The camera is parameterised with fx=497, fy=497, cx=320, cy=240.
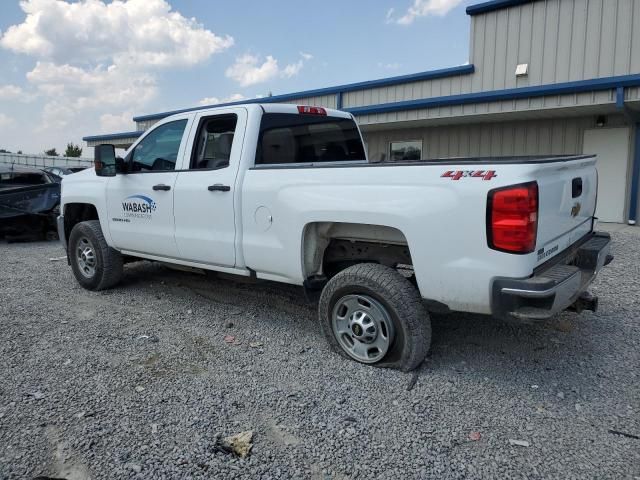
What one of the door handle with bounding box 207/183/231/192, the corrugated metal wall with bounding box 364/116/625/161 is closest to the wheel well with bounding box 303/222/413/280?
the door handle with bounding box 207/183/231/192

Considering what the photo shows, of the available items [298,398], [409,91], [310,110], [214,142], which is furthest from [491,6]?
[298,398]

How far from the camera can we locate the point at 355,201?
3.50m

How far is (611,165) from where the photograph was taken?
37.2 feet

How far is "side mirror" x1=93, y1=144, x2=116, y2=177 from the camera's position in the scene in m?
5.18

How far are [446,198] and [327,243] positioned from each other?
48.1 inches

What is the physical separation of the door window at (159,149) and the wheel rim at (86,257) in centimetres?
133

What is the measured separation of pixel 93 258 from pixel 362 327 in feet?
12.4

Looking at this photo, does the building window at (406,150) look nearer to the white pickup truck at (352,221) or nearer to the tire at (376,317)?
the white pickup truck at (352,221)

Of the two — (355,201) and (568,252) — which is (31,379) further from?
(568,252)

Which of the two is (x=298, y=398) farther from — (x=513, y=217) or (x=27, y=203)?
(x=27, y=203)

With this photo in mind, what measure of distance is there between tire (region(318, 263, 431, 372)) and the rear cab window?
4.76 ft

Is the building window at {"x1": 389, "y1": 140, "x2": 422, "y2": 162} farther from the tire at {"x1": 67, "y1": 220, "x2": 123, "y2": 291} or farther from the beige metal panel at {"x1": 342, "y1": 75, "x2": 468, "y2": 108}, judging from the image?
the tire at {"x1": 67, "y1": 220, "x2": 123, "y2": 291}

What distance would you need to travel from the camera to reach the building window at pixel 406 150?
13.8m

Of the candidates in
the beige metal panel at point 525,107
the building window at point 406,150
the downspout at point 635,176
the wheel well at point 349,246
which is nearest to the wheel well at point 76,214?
the wheel well at point 349,246
